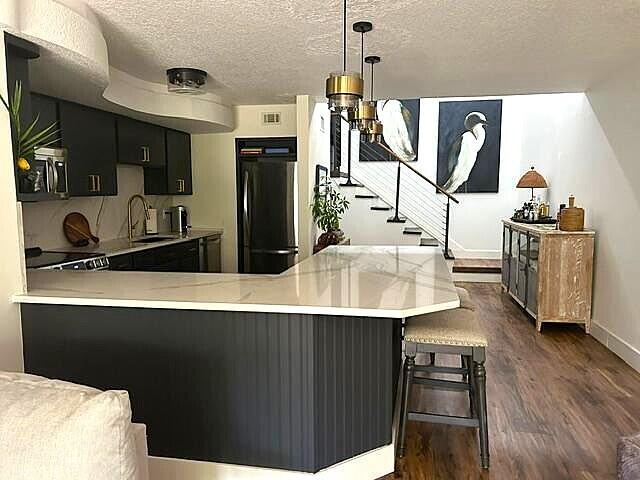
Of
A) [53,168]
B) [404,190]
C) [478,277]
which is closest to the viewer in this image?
[53,168]

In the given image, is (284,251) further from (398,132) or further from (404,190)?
(398,132)

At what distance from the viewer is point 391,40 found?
306 centimetres

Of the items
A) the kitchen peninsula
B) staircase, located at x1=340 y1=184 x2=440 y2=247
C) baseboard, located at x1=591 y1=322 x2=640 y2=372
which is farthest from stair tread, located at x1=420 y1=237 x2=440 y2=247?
the kitchen peninsula

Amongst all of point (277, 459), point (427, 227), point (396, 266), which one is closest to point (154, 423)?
point (277, 459)

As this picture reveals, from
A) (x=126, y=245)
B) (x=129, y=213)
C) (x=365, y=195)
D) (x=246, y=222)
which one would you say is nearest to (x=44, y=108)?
(x=126, y=245)

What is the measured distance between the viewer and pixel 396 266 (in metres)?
2.86

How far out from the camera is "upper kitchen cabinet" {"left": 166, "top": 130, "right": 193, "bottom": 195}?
517cm

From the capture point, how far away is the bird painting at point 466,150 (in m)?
7.64

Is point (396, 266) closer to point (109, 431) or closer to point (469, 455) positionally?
point (469, 455)

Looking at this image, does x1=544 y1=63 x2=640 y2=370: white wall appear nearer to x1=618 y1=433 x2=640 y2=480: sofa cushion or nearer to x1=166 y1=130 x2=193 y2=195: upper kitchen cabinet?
x1=618 y1=433 x2=640 y2=480: sofa cushion

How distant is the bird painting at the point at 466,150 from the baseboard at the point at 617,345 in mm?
3722

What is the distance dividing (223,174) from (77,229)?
180 cm

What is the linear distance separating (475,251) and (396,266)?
17.7 feet

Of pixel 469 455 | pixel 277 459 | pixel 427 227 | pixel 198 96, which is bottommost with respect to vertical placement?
pixel 469 455
